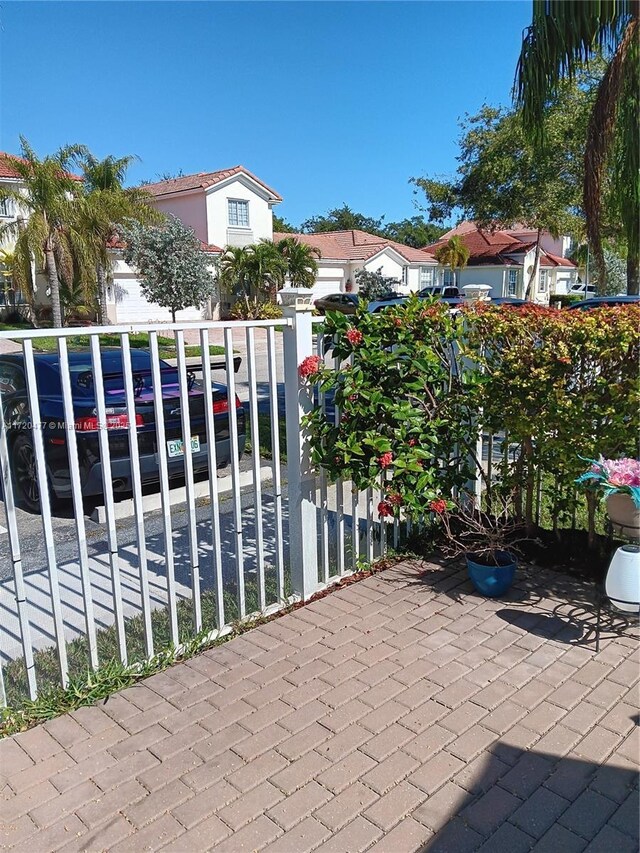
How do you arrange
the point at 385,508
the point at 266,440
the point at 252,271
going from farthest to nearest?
the point at 252,271 < the point at 266,440 < the point at 385,508

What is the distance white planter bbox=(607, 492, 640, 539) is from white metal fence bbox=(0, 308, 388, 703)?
→ 1.51 meters

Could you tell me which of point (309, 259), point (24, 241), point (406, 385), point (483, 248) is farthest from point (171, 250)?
point (483, 248)

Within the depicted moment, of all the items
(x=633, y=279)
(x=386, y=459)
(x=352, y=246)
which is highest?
(x=352, y=246)

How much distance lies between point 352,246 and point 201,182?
1060cm

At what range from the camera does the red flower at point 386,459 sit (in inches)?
158

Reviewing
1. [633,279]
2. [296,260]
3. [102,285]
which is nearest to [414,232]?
[296,260]

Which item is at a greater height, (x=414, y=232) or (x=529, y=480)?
(x=414, y=232)

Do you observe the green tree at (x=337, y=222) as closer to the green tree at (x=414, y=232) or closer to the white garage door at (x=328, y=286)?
the green tree at (x=414, y=232)

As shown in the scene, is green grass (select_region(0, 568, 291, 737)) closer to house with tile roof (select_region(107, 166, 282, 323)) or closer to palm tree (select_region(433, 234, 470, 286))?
house with tile roof (select_region(107, 166, 282, 323))

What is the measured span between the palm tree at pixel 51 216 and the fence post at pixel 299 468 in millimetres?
18341

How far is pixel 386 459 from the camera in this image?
13.2 feet

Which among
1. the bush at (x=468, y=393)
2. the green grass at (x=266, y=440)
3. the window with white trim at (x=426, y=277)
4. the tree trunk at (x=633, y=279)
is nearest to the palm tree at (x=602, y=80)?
the bush at (x=468, y=393)

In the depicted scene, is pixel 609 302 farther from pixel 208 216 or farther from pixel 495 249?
pixel 495 249

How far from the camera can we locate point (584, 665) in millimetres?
3320
